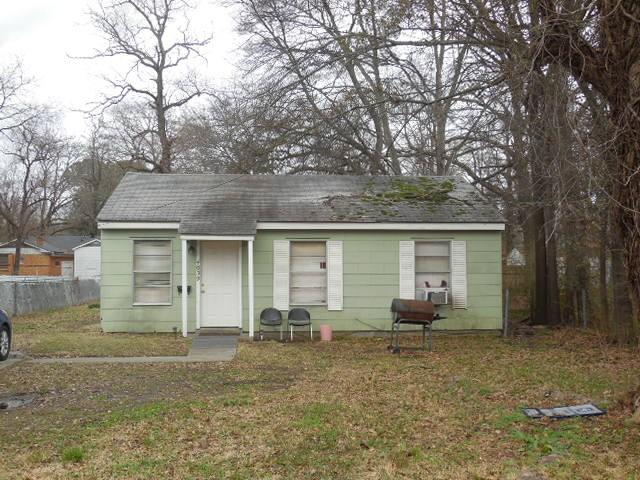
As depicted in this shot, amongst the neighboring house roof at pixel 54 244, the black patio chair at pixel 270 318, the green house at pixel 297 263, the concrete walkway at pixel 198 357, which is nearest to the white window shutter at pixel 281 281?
the green house at pixel 297 263

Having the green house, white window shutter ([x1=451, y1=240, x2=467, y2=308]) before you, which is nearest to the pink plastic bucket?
the green house

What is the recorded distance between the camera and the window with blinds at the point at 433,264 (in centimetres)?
1435

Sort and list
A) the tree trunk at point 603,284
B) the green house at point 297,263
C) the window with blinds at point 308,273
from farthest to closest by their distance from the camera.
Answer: the window with blinds at point 308,273 < the green house at point 297,263 < the tree trunk at point 603,284

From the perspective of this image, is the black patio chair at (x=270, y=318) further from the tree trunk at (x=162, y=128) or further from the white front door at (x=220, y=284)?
the tree trunk at (x=162, y=128)

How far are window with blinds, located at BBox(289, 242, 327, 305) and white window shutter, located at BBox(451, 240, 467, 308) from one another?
292cm

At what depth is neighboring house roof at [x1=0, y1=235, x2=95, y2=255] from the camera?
50250mm

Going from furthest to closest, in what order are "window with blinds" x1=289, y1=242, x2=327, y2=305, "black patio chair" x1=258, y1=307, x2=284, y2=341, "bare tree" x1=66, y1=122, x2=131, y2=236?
"bare tree" x1=66, y1=122, x2=131, y2=236 < "window with blinds" x1=289, y1=242, x2=327, y2=305 < "black patio chair" x1=258, y1=307, x2=284, y2=341

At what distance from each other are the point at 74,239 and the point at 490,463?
53.5 metres

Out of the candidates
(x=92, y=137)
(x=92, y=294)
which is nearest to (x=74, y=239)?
(x=92, y=137)

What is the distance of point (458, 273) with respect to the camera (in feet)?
46.9

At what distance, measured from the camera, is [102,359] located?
11062mm

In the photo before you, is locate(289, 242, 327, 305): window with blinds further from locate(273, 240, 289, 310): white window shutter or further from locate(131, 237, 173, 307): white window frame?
locate(131, 237, 173, 307): white window frame

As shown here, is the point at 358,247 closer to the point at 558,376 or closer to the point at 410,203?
the point at 410,203

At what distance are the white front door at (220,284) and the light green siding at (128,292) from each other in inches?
11.1
